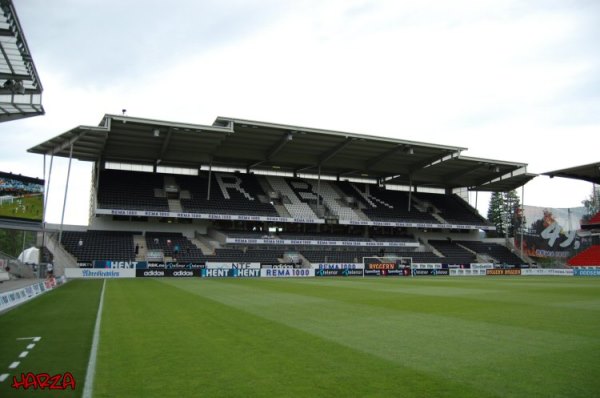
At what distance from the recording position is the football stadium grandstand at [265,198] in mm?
44062

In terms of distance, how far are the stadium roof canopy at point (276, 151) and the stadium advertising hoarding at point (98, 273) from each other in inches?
418

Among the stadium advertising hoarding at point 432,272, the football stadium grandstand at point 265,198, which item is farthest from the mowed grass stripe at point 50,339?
the stadium advertising hoarding at point 432,272

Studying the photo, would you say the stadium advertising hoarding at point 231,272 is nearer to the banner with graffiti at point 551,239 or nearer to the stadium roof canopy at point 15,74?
the stadium roof canopy at point 15,74

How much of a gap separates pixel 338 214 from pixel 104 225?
2562cm

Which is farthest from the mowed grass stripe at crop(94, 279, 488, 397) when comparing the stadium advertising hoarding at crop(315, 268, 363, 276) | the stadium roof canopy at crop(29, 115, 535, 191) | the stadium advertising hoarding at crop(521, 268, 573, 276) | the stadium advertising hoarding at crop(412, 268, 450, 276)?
the stadium advertising hoarding at crop(521, 268, 573, 276)

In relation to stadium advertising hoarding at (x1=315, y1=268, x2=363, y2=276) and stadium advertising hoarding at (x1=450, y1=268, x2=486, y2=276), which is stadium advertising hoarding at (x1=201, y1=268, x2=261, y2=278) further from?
stadium advertising hoarding at (x1=450, y1=268, x2=486, y2=276)

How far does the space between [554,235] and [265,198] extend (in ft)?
130

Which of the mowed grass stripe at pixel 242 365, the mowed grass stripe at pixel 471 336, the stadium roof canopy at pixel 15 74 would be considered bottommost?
the mowed grass stripe at pixel 242 365

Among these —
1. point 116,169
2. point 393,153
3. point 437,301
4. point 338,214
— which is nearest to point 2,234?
point 116,169

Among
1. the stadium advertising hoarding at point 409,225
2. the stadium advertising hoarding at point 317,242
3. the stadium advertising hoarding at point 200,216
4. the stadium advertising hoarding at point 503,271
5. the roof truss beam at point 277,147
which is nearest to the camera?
the stadium advertising hoarding at point 200,216

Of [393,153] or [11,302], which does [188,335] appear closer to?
[11,302]

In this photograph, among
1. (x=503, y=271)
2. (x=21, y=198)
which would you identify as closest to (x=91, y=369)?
(x=21, y=198)

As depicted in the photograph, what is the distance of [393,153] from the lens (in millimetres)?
52969

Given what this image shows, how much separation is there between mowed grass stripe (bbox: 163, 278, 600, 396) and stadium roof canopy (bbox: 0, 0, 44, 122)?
36.2ft
